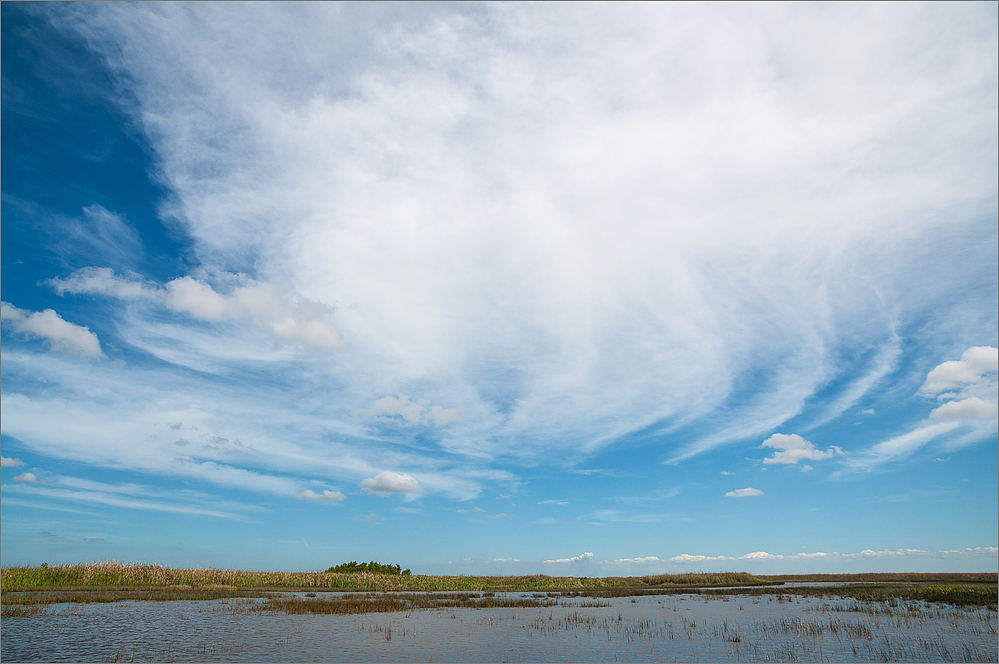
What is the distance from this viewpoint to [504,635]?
32.0m

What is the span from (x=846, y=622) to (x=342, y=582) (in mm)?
67872

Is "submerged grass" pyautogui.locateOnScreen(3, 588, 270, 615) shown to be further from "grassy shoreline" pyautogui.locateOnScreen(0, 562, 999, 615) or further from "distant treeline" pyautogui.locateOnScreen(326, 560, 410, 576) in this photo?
"distant treeline" pyautogui.locateOnScreen(326, 560, 410, 576)

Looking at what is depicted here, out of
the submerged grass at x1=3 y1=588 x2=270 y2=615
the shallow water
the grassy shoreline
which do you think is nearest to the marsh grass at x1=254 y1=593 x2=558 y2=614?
the shallow water

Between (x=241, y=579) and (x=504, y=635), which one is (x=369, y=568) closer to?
(x=241, y=579)

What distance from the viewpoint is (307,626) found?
3391cm

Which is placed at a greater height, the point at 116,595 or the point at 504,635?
the point at 504,635

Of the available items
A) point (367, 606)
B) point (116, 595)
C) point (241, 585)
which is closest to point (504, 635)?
point (367, 606)

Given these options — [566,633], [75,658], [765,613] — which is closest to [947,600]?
[765,613]

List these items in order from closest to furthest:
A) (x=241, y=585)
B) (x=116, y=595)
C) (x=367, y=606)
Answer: (x=367, y=606)
(x=116, y=595)
(x=241, y=585)

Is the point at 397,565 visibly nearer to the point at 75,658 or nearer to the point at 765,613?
the point at 765,613

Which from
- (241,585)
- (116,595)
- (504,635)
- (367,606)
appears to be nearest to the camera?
(504,635)

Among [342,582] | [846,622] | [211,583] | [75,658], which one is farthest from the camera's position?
[342,582]

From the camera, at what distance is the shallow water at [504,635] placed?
25.0 metres

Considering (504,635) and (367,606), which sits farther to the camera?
(367,606)
